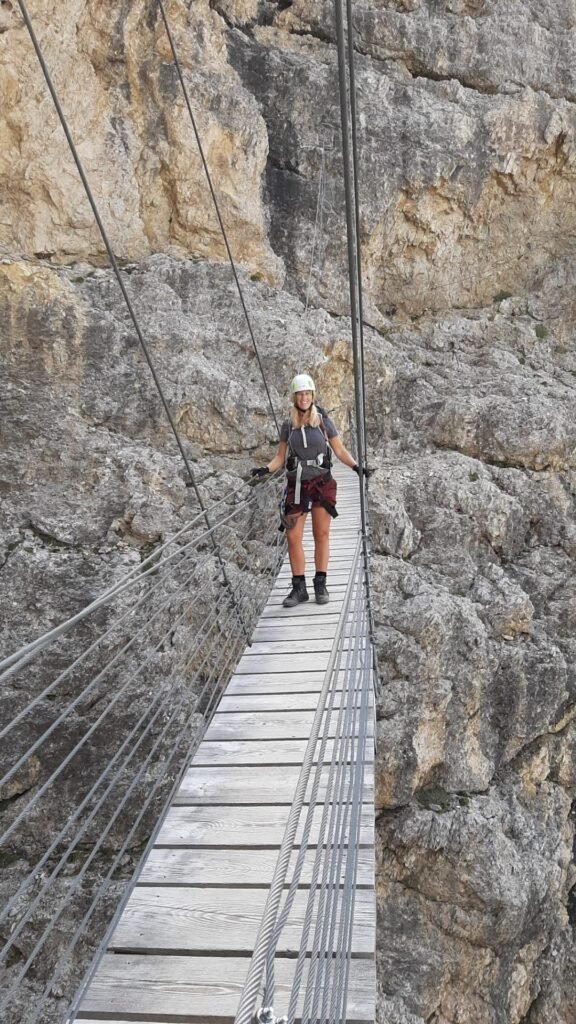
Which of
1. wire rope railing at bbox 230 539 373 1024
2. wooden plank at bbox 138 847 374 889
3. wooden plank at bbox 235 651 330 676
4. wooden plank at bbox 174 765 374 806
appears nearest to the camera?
wire rope railing at bbox 230 539 373 1024

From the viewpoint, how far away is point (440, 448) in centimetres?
805

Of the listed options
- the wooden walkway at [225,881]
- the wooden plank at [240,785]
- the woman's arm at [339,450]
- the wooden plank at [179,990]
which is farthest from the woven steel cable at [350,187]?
the wooden plank at [179,990]

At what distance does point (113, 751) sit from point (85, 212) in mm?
4852

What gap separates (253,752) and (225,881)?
28.9 inches

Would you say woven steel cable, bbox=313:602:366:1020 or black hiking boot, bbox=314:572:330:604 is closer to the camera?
woven steel cable, bbox=313:602:366:1020

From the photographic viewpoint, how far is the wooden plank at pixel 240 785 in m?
2.63

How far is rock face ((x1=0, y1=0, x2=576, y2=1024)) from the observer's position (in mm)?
5223

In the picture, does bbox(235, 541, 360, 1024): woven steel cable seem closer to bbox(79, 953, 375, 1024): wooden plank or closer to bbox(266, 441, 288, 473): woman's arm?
bbox(79, 953, 375, 1024): wooden plank

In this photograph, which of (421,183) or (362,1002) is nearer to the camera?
(362,1002)

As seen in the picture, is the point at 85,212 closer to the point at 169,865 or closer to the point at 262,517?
the point at 262,517

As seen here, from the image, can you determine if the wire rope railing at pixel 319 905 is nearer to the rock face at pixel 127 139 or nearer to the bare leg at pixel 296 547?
the bare leg at pixel 296 547

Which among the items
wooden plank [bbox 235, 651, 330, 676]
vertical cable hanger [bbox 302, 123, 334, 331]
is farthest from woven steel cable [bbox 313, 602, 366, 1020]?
Answer: vertical cable hanger [bbox 302, 123, 334, 331]

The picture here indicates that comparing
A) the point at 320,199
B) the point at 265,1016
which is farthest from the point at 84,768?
the point at 320,199

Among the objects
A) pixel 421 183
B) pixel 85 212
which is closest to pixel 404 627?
pixel 85 212
